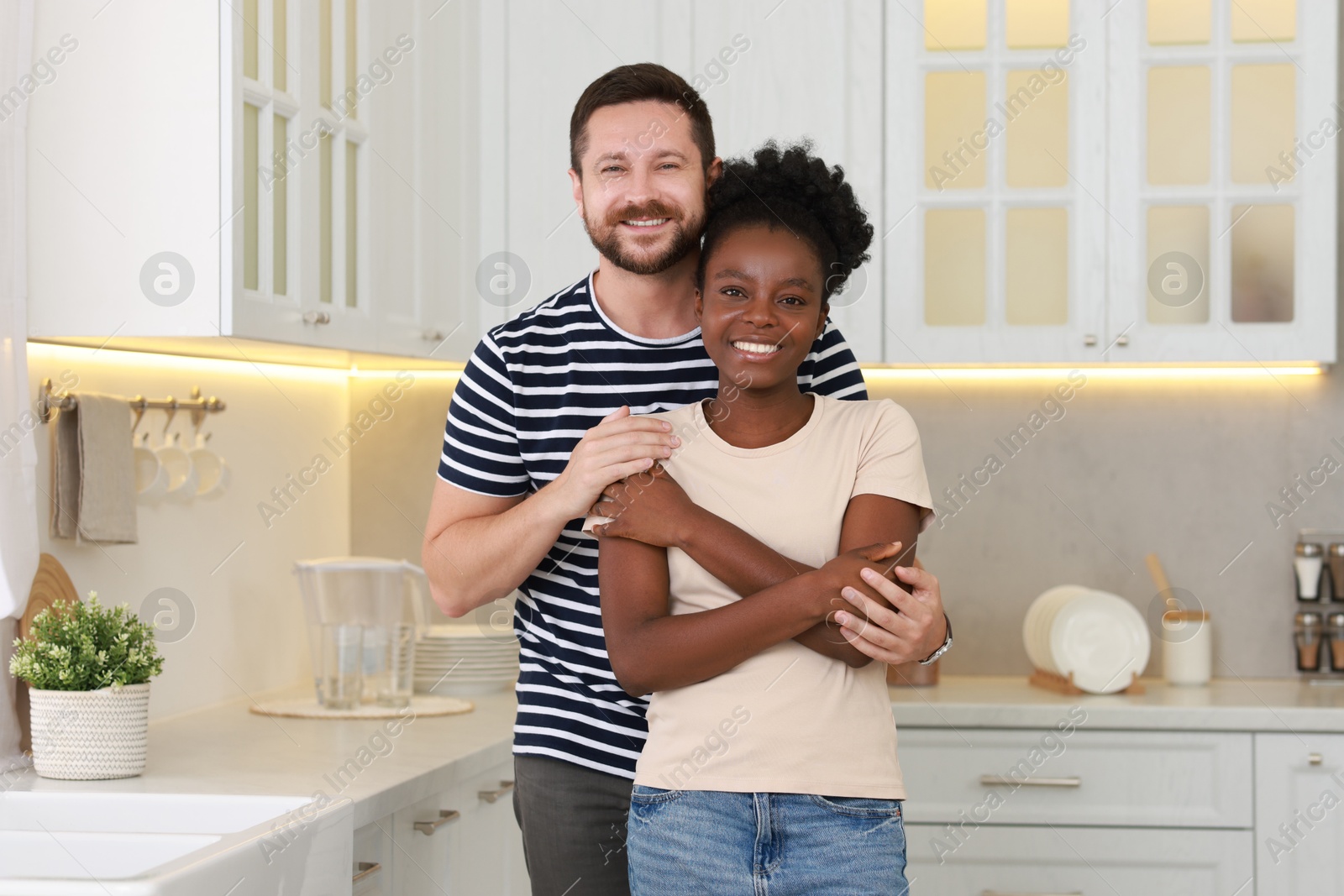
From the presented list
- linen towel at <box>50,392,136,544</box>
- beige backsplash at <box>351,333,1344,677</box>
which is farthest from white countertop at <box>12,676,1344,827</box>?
linen towel at <box>50,392,136,544</box>

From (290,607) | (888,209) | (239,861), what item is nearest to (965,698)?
(888,209)

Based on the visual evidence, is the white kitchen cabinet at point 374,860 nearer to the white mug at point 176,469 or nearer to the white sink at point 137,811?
the white sink at point 137,811

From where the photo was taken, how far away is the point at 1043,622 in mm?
2611

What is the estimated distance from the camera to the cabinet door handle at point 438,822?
5.91 feet

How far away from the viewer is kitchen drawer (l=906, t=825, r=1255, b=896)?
2309 mm

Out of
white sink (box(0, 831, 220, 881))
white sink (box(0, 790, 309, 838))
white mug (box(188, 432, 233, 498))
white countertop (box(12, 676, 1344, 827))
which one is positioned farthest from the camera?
white mug (box(188, 432, 233, 498))

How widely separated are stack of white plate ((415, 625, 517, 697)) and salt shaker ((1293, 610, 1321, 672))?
1.55m

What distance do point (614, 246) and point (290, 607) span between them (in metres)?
1.57

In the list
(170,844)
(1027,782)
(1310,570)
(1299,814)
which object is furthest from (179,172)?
(1310,570)

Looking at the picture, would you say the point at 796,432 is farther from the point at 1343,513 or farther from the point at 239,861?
the point at 1343,513

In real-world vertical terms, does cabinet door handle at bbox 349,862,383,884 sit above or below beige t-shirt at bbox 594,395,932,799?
below

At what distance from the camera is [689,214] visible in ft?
4.22

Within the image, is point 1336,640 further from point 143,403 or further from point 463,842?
point 143,403

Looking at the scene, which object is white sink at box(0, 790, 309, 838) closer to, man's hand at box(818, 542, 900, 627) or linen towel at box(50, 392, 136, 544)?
linen towel at box(50, 392, 136, 544)
